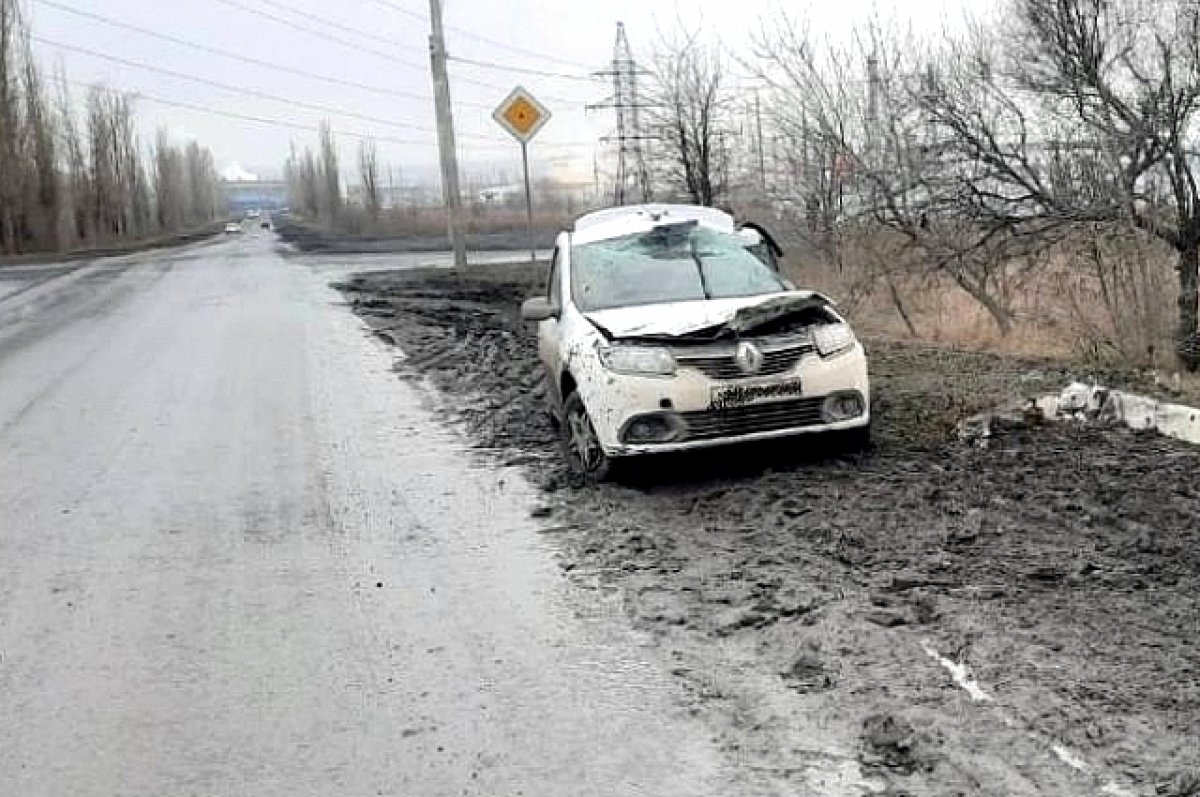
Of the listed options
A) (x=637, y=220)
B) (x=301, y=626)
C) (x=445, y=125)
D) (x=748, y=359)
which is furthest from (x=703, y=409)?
(x=445, y=125)

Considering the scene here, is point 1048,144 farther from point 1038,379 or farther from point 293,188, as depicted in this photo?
point 293,188

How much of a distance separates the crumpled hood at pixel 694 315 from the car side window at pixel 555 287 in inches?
30.7

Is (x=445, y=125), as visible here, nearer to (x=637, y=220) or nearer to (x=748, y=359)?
(x=637, y=220)

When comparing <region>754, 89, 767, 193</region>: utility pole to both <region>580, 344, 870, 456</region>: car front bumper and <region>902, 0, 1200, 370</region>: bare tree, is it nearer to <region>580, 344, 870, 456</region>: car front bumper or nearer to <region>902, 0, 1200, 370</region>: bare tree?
<region>902, 0, 1200, 370</region>: bare tree

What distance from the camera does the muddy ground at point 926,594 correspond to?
12.0 ft

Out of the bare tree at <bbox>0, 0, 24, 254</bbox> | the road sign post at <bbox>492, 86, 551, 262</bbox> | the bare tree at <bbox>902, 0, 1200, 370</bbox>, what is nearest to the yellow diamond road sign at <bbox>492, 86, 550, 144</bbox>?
the road sign post at <bbox>492, 86, 551, 262</bbox>

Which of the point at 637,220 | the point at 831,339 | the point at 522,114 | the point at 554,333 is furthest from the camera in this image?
the point at 522,114

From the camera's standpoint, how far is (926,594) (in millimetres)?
5004

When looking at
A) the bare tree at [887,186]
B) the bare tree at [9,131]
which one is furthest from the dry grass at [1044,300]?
the bare tree at [9,131]

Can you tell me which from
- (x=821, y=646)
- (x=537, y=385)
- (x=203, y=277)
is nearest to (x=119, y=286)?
(x=203, y=277)

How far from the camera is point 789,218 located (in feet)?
76.7

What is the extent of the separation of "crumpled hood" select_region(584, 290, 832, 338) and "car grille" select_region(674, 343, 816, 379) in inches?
7.2

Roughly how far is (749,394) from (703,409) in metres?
0.27

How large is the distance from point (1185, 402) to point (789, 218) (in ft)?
50.3
